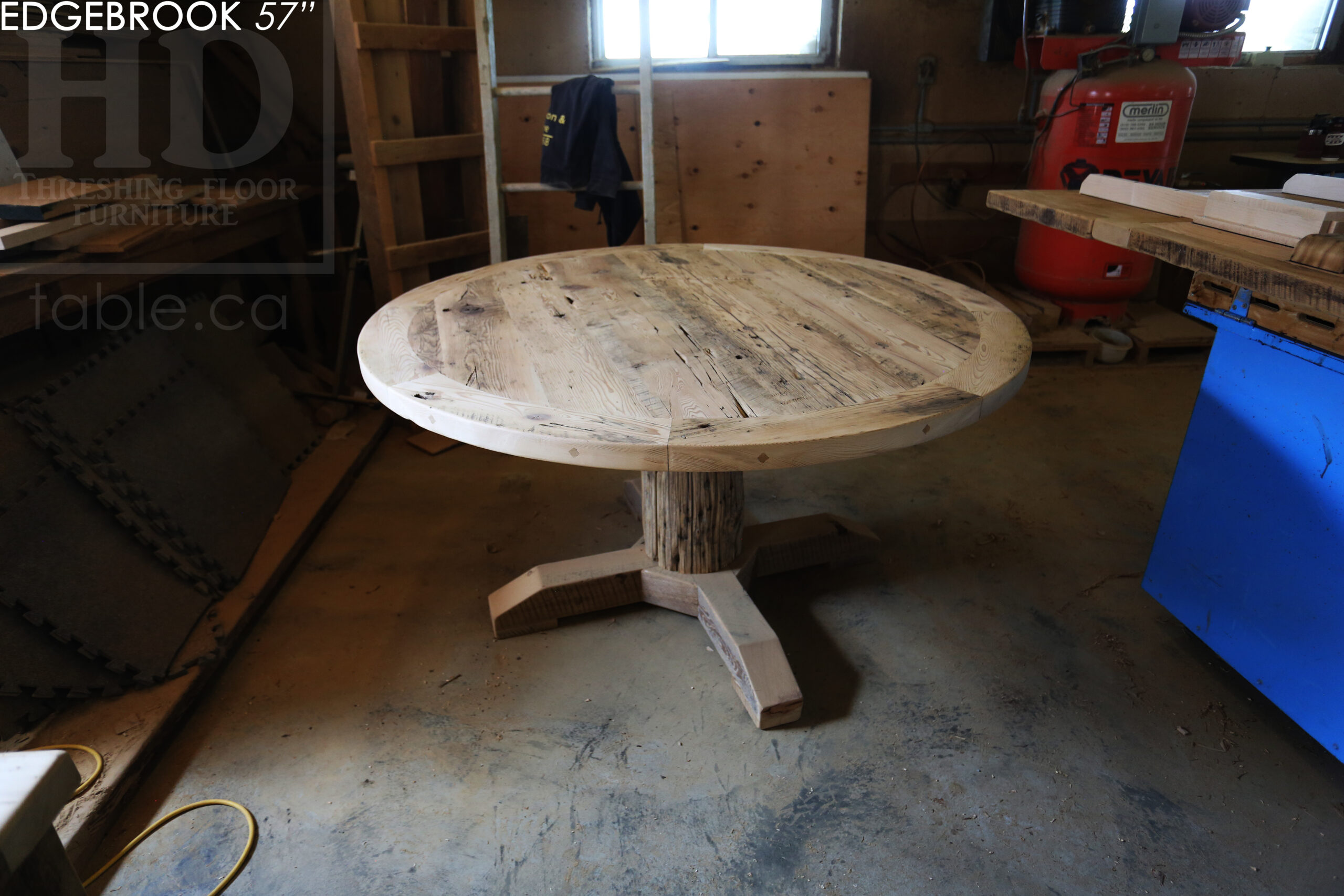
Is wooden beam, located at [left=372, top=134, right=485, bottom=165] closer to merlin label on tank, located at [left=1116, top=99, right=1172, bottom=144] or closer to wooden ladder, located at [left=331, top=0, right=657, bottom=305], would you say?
wooden ladder, located at [left=331, top=0, right=657, bottom=305]

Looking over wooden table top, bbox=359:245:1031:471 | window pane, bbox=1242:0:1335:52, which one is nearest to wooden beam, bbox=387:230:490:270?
wooden table top, bbox=359:245:1031:471

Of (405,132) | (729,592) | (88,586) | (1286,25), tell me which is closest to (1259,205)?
(729,592)

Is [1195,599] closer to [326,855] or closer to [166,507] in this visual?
[326,855]

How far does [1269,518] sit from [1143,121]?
250cm

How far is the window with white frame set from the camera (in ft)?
12.5

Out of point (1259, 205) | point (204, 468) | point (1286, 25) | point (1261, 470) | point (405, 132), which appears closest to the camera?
point (1259, 205)

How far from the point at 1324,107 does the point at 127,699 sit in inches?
229

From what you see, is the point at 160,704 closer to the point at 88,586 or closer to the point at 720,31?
the point at 88,586

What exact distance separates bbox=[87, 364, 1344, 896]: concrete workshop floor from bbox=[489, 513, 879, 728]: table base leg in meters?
0.05

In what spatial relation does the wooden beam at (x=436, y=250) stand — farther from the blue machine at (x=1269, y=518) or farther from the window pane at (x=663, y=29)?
the blue machine at (x=1269, y=518)

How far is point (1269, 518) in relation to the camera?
1.57 metres

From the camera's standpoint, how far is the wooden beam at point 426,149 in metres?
2.78

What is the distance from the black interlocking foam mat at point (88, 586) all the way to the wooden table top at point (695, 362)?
0.86 metres

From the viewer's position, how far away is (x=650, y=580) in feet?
6.63
